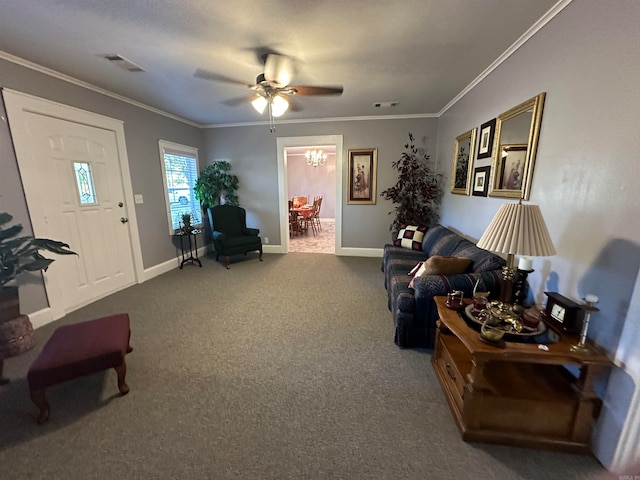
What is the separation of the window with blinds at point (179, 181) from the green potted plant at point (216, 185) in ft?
0.49

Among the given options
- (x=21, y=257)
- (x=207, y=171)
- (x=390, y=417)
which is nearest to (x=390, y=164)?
(x=207, y=171)

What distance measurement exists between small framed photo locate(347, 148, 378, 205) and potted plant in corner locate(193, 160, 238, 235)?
221 centimetres

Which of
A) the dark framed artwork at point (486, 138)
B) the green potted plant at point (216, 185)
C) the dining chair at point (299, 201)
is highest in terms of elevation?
the dark framed artwork at point (486, 138)

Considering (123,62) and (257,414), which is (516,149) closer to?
(257,414)

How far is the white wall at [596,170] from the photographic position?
1181 mm

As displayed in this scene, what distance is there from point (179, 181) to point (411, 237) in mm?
3951

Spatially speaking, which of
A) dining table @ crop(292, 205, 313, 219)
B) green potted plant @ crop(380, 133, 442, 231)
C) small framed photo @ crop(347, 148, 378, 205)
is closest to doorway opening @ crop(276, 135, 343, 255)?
small framed photo @ crop(347, 148, 378, 205)

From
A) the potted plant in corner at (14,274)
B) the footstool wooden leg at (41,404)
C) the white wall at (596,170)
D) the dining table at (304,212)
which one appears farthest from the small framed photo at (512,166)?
the dining table at (304,212)

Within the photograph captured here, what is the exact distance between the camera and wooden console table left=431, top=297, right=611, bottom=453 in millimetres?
1263

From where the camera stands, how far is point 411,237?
12.5 ft

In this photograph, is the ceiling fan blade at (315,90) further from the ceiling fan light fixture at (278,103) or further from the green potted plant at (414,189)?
the green potted plant at (414,189)

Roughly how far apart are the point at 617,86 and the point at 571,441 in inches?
70.0

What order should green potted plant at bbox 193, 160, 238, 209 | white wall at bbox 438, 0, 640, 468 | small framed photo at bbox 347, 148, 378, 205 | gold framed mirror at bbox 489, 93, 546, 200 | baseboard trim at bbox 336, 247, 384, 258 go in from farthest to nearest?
baseboard trim at bbox 336, 247, 384, 258 < green potted plant at bbox 193, 160, 238, 209 < small framed photo at bbox 347, 148, 378, 205 < gold framed mirror at bbox 489, 93, 546, 200 < white wall at bbox 438, 0, 640, 468

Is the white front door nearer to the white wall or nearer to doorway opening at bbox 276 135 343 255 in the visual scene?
doorway opening at bbox 276 135 343 255
